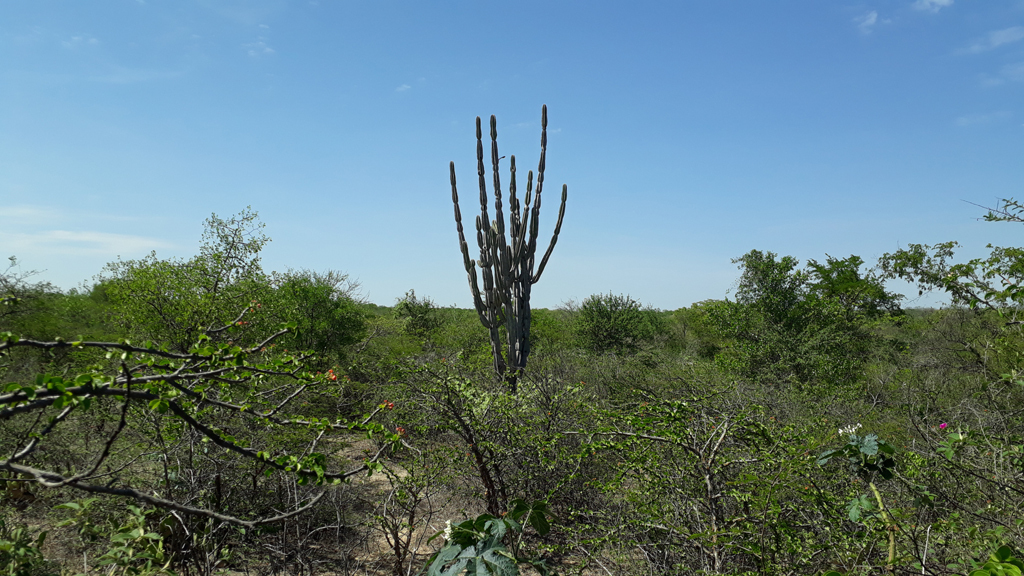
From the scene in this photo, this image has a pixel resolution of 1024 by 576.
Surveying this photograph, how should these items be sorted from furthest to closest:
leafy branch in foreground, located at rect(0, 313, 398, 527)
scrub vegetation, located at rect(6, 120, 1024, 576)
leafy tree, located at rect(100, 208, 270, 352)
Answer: leafy tree, located at rect(100, 208, 270, 352), scrub vegetation, located at rect(6, 120, 1024, 576), leafy branch in foreground, located at rect(0, 313, 398, 527)

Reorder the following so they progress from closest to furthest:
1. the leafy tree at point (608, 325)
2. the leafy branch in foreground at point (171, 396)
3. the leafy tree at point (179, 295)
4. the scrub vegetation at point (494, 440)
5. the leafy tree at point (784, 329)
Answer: the leafy branch in foreground at point (171, 396) → the scrub vegetation at point (494, 440) → the leafy tree at point (179, 295) → the leafy tree at point (784, 329) → the leafy tree at point (608, 325)

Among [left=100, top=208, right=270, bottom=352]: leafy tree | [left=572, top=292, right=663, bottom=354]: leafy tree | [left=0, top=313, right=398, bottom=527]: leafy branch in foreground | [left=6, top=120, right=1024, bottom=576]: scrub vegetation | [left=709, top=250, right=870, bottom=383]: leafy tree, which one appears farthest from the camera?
[left=572, top=292, right=663, bottom=354]: leafy tree

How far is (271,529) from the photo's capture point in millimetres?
6047

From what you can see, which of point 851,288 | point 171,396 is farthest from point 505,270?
point 851,288

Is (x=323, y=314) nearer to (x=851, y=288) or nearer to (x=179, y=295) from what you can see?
(x=179, y=295)

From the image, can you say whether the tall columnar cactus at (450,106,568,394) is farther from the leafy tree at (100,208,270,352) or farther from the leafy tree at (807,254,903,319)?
the leafy tree at (807,254,903,319)

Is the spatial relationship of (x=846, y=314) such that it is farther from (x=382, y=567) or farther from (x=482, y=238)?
(x=382, y=567)

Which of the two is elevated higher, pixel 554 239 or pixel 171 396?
pixel 554 239

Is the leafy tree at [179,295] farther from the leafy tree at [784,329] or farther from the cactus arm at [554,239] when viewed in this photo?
Answer: the leafy tree at [784,329]

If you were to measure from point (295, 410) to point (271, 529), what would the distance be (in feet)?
5.61

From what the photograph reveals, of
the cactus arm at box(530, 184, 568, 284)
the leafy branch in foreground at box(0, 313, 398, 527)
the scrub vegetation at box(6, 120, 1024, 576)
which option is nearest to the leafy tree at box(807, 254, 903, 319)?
the scrub vegetation at box(6, 120, 1024, 576)

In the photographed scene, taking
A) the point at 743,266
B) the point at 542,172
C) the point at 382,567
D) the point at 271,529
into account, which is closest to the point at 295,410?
the point at 271,529

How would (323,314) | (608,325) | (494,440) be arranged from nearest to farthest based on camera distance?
(494,440), (323,314), (608,325)

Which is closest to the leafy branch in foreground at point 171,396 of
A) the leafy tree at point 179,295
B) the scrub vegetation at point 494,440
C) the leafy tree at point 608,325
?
the scrub vegetation at point 494,440
